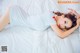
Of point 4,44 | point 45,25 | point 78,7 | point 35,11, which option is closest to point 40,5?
point 35,11

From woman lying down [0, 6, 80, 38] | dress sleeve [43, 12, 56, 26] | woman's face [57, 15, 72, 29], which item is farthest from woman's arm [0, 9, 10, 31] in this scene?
woman's face [57, 15, 72, 29]

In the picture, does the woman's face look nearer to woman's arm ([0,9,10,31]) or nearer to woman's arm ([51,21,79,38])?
woman's arm ([51,21,79,38])

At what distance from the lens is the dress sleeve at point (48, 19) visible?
4.03ft

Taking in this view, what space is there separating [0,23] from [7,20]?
0.06 meters

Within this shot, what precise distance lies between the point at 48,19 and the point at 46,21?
2cm

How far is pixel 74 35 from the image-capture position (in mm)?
1197

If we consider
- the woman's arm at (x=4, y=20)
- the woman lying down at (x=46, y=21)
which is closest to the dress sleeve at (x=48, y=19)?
the woman lying down at (x=46, y=21)

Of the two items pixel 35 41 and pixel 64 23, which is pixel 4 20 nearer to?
pixel 35 41

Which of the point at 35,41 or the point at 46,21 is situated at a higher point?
the point at 46,21

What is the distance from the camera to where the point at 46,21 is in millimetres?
1234

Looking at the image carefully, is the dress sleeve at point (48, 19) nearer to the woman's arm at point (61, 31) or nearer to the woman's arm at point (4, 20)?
the woman's arm at point (61, 31)

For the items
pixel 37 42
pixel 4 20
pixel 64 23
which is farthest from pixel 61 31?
pixel 4 20

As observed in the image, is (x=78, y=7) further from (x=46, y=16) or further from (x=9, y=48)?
(x=9, y=48)

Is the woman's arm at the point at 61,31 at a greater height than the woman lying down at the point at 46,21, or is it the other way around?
the woman lying down at the point at 46,21
